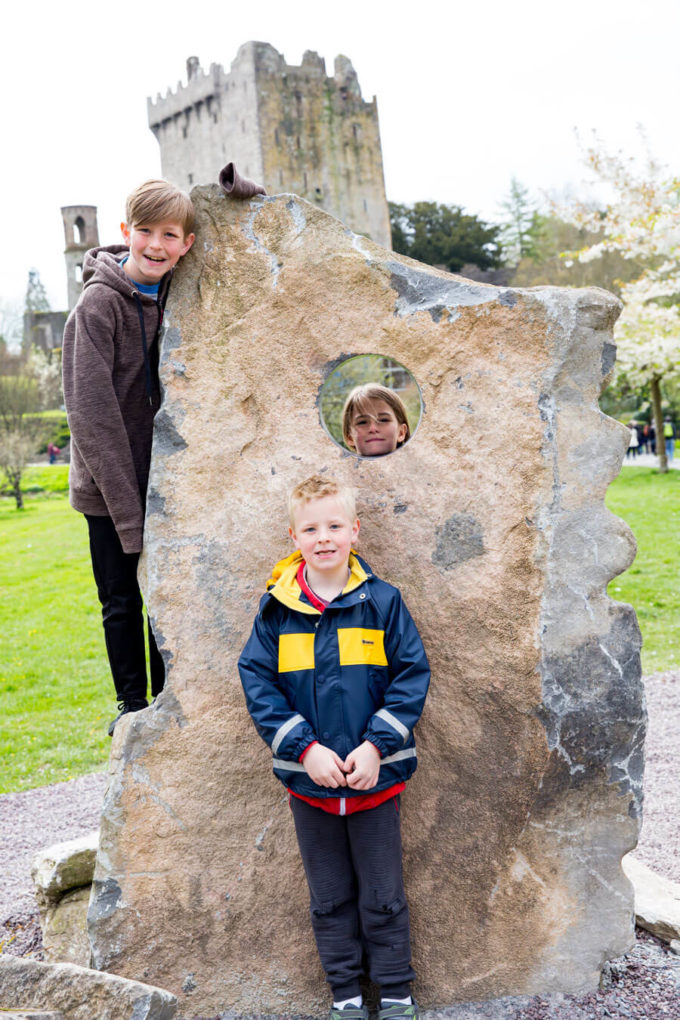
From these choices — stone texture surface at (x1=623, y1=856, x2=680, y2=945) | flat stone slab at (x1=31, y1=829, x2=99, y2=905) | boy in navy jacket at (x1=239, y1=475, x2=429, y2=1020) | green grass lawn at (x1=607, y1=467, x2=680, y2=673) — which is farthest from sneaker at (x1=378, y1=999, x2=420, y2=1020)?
green grass lawn at (x1=607, y1=467, x2=680, y2=673)

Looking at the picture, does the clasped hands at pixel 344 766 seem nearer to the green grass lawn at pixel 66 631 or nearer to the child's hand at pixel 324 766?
the child's hand at pixel 324 766

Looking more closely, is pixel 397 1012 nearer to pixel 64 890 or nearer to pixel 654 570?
pixel 64 890

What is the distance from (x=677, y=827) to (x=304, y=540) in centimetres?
319

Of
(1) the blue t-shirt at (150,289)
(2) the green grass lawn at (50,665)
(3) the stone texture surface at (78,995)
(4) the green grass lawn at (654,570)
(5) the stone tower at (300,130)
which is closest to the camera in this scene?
(3) the stone texture surface at (78,995)

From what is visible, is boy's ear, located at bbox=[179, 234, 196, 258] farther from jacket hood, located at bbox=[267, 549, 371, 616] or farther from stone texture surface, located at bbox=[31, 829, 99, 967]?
stone texture surface, located at bbox=[31, 829, 99, 967]

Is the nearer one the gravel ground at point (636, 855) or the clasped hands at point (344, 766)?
the clasped hands at point (344, 766)

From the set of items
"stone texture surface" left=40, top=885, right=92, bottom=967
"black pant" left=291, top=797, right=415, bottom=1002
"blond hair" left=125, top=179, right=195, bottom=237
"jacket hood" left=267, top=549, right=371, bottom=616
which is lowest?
"stone texture surface" left=40, top=885, right=92, bottom=967

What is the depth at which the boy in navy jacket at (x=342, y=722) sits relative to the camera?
2.70 m

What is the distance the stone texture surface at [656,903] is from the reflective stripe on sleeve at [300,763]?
5.13 ft

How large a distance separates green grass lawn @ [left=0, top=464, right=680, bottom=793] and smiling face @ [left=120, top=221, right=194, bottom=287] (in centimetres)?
432

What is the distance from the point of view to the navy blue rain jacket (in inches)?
106

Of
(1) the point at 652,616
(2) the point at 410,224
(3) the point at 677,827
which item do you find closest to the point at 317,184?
(2) the point at 410,224

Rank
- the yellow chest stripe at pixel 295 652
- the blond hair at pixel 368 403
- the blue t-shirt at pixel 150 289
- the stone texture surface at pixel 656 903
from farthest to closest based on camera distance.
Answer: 1. the stone texture surface at pixel 656 903
2. the blond hair at pixel 368 403
3. the blue t-shirt at pixel 150 289
4. the yellow chest stripe at pixel 295 652

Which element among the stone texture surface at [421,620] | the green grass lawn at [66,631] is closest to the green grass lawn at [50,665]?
the green grass lawn at [66,631]
